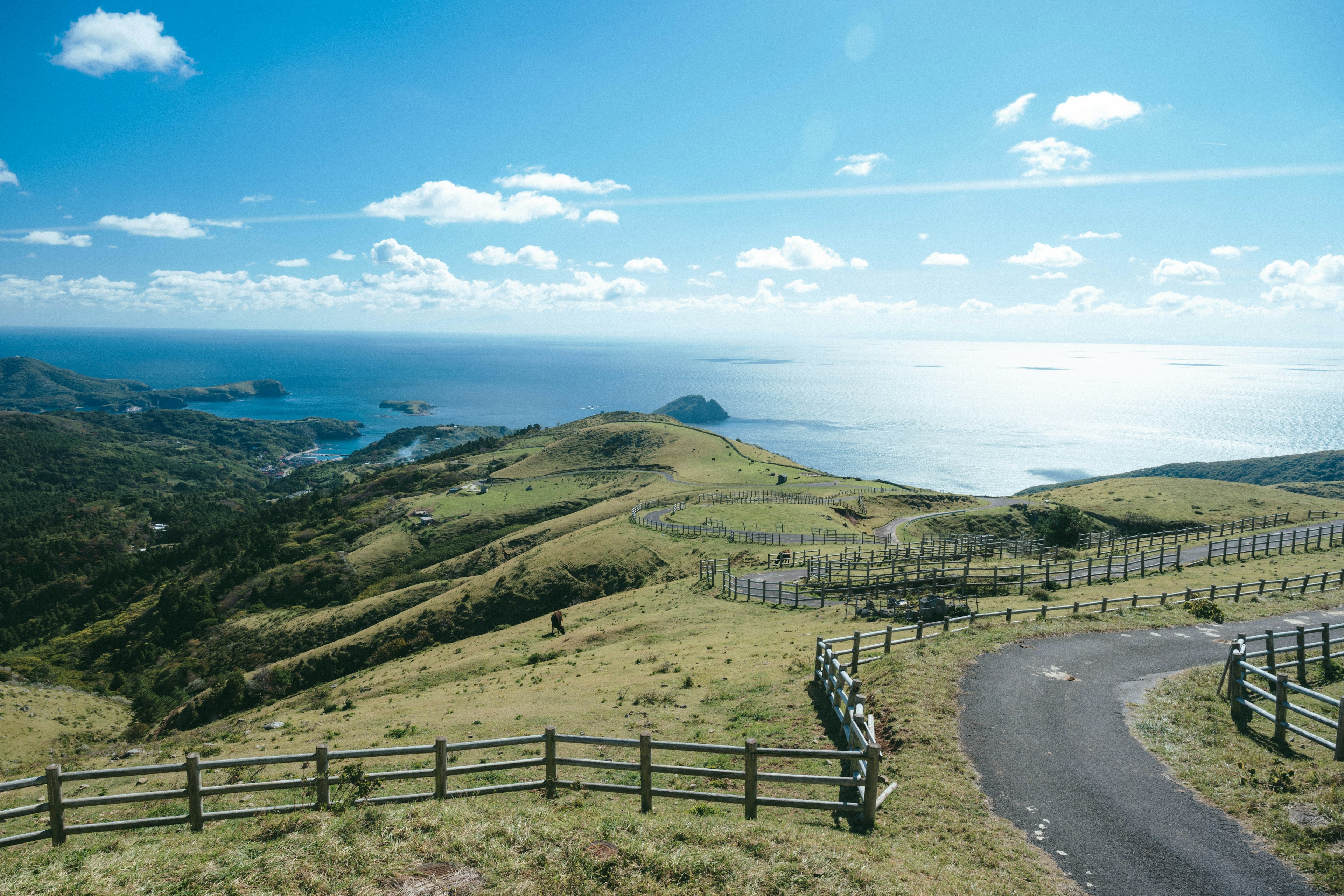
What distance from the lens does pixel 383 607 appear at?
2323 inches

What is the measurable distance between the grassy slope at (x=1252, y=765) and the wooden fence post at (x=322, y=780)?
15.6m

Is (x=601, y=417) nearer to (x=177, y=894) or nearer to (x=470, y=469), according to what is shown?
(x=470, y=469)

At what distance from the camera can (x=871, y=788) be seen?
35.1 feet

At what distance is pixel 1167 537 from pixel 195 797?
66702 millimetres

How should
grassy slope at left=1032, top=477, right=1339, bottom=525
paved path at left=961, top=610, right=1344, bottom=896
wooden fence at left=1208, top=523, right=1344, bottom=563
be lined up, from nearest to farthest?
paved path at left=961, top=610, right=1344, bottom=896, wooden fence at left=1208, top=523, right=1344, bottom=563, grassy slope at left=1032, top=477, right=1339, bottom=525

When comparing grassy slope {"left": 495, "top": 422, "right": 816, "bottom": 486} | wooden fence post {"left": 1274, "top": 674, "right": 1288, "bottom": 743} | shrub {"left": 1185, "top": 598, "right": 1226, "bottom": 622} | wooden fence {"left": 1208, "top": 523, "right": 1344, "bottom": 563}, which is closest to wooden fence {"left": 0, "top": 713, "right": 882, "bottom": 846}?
wooden fence post {"left": 1274, "top": 674, "right": 1288, "bottom": 743}

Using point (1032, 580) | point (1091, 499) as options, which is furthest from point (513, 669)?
point (1091, 499)

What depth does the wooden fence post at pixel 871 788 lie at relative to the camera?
10.6 metres

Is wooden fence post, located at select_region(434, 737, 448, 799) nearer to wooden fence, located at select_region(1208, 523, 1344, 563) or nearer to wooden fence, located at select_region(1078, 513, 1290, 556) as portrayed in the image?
wooden fence, located at select_region(1078, 513, 1290, 556)

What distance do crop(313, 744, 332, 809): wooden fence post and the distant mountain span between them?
7497 inches

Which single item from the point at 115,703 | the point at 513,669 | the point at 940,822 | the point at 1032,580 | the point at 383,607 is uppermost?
the point at 940,822

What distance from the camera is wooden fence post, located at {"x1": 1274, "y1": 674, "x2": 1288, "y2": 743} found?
12688 millimetres

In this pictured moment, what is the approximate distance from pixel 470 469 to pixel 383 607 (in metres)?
76.2

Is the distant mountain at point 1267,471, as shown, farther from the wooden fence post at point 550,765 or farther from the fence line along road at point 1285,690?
the wooden fence post at point 550,765
